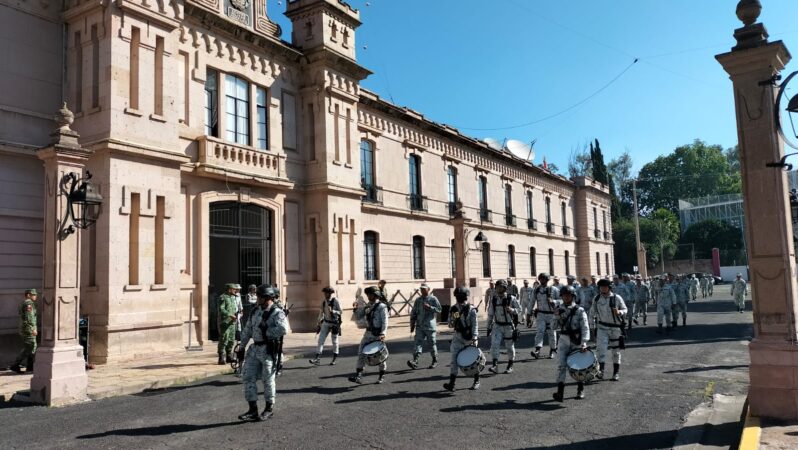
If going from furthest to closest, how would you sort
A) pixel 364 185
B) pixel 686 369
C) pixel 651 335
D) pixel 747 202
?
pixel 364 185, pixel 651 335, pixel 686 369, pixel 747 202

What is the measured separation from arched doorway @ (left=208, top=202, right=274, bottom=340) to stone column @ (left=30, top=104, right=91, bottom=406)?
7127mm

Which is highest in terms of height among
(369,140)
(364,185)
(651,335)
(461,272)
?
(369,140)

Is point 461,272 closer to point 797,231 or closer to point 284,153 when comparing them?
point 284,153

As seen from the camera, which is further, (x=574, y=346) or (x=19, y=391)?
(x=19, y=391)

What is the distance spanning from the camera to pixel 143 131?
14234 mm

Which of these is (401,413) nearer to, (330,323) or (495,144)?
(330,323)

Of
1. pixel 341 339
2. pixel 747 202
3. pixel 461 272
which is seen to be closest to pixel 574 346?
pixel 747 202

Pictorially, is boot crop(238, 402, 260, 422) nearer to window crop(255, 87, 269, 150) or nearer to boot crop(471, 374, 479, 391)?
boot crop(471, 374, 479, 391)

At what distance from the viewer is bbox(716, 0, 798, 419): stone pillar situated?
22.6ft

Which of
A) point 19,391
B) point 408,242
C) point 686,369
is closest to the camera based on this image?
point 19,391

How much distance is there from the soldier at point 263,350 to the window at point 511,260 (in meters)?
27.6

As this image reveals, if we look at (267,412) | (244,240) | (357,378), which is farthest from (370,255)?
(267,412)

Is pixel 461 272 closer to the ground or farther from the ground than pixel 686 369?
farther from the ground

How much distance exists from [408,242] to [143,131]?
45.9 feet
